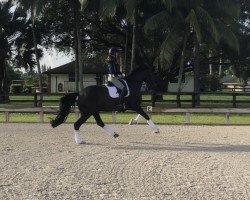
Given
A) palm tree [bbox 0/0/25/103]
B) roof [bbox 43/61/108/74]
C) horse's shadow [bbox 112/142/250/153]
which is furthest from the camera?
roof [bbox 43/61/108/74]

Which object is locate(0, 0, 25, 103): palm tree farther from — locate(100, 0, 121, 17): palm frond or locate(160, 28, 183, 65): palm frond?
locate(160, 28, 183, 65): palm frond

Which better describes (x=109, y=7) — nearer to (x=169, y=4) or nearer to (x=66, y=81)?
(x=169, y=4)

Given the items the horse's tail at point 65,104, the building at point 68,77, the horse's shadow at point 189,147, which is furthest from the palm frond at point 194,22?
the building at point 68,77

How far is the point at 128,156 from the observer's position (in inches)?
416

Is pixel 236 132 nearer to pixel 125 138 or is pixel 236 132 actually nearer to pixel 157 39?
pixel 125 138

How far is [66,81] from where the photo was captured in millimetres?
63531

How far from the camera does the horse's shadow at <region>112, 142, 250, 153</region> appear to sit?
38.3ft

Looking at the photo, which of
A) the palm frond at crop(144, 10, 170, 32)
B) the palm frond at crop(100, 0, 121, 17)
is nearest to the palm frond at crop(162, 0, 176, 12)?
the palm frond at crop(144, 10, 170, 32)

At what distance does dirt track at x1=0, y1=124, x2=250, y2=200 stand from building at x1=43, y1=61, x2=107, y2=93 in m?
46.2

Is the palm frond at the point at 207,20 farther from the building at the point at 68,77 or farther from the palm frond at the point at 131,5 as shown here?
the building at the point at 68,77

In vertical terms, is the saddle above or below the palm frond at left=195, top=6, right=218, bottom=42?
below

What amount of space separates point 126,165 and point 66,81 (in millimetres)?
54725

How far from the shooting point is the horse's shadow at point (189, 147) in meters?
11.7

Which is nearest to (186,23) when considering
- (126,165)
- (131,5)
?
(131,5)
